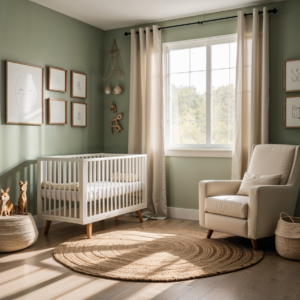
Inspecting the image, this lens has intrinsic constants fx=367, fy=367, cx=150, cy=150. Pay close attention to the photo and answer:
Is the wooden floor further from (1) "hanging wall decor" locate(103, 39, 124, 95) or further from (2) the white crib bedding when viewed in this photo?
(1) "hanging wall decor" locate(103, 39, 124, 95)

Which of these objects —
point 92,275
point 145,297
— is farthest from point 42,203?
point 145,297

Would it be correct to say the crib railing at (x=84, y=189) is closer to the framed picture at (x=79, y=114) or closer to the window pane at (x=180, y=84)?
the framed picture at (x=79, y=114)

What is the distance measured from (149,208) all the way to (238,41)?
2.16 metres

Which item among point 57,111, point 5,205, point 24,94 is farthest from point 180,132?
point 5,205

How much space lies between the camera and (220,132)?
13.8 feet

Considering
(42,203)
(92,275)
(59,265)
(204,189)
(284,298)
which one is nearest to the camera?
(284,298)

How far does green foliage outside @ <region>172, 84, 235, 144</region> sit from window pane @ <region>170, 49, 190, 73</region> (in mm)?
216

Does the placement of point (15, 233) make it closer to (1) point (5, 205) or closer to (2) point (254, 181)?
(1) point (5, 205)

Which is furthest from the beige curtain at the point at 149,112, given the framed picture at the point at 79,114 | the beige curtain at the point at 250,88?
the beige curtain at the point at 250,88

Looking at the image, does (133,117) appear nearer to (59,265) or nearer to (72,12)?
(72,12)

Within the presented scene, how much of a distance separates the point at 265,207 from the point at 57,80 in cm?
257

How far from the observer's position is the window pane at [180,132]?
4398mm

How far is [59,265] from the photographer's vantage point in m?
2.66

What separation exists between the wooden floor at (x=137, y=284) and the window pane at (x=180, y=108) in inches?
81.0
